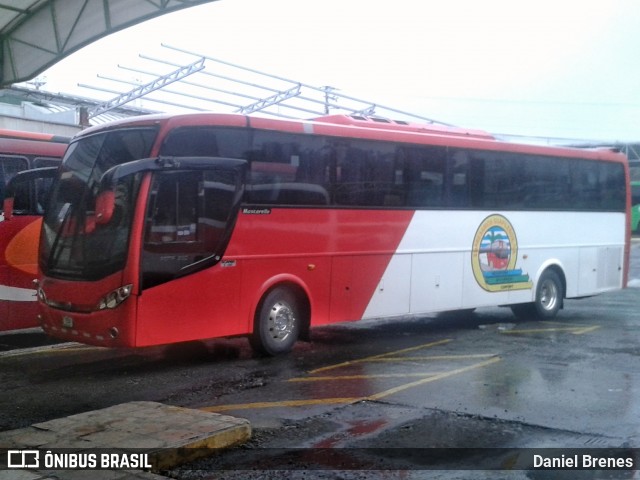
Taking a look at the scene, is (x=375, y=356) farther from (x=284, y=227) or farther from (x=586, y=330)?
(x=586, y=330)

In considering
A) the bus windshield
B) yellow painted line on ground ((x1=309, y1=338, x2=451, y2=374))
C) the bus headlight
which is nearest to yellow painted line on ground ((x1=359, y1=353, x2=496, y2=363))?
yellow painted line on ground ((x1=309, y1=338, x2=451, y2=374))

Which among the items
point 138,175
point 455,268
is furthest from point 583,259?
point 138,175

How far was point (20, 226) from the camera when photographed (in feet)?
40.0

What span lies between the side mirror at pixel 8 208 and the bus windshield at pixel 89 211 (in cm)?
138

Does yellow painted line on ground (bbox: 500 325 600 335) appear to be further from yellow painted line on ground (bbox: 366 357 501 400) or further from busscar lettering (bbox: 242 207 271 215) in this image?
busscar lettering (bbox: 242 207 271 215)

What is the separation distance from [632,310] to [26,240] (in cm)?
1292

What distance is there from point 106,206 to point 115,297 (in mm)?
1151

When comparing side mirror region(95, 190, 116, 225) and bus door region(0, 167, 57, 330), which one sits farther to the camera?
bus door region(0, 167, 57, 330)

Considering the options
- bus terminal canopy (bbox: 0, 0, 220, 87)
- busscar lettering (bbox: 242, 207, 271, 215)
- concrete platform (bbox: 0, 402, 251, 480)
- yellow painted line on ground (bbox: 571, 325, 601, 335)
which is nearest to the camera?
concrete platform (bbox: 0, 402, 251, 480)

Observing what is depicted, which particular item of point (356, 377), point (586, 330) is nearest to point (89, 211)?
point (356, 377)

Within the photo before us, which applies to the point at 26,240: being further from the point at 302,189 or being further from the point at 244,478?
the point at 244,478

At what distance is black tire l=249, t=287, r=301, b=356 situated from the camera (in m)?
11.0

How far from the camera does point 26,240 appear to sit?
12.3m

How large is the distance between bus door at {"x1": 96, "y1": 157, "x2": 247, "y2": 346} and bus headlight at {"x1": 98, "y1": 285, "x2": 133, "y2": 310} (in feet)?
0.57
